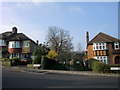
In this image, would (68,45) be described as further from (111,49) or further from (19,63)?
(19,63)

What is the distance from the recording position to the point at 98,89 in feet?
28.5

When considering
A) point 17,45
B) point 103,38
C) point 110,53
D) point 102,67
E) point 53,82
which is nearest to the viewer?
point 53,82

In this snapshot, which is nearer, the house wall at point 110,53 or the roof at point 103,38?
the house wall at point 110,53

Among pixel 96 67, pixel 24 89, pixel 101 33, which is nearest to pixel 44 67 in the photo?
pixel 96 67

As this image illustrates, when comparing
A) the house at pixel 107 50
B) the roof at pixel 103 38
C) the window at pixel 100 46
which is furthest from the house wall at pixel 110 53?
the roof at pixel 103 38

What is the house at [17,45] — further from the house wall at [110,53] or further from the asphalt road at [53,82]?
the asphalt road at [53,82]

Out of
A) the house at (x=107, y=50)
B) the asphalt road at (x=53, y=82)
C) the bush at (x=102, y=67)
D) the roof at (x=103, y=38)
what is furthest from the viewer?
the roof at (x=103, y=38)

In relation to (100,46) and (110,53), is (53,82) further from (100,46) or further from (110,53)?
(110,53)

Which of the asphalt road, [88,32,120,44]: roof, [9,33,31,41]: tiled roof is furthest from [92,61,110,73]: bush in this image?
[9,33,31,41]: tiled roof

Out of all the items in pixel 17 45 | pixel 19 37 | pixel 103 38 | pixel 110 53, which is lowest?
→ pixel 110 53

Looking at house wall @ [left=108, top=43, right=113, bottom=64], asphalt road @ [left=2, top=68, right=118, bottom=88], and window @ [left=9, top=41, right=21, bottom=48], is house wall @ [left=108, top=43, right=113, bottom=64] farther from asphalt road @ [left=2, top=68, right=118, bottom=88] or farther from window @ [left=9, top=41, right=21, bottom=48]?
window @ [left=9, top=41, right=21, bottom=48]

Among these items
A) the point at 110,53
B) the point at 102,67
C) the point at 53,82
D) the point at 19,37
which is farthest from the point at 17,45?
the point at 53,82

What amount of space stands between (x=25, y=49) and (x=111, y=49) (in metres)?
21.8

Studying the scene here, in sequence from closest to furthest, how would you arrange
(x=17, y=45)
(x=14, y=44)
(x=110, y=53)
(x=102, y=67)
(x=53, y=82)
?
(x=53, y=82), (x=102, y=67), (x=110, y=53), (x=14, y=44), (x=17, y=45)
